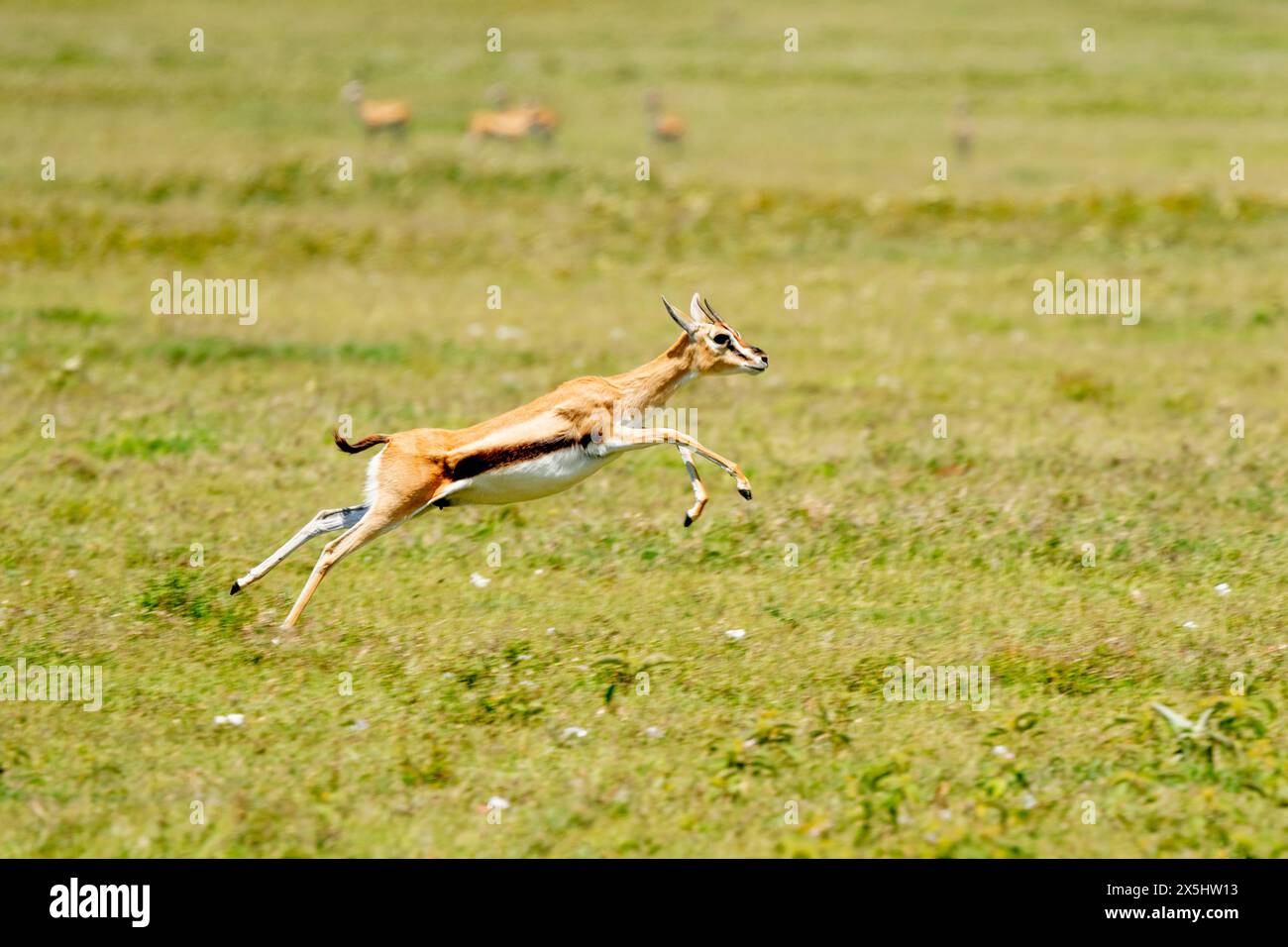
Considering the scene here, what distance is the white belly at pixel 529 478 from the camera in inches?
397

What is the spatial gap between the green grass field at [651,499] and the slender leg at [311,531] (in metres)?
0.28

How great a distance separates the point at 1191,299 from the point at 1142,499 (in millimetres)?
8974

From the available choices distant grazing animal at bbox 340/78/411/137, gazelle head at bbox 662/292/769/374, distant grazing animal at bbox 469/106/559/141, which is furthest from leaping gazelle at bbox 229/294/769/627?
distant grazing animal at bbox 340/78/411/137

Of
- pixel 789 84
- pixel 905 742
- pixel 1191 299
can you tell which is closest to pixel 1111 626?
pixel 905 742

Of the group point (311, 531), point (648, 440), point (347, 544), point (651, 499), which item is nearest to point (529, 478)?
point (648, 440)

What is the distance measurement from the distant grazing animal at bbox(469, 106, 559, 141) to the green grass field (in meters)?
0.53

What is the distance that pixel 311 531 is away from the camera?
34.0 ft

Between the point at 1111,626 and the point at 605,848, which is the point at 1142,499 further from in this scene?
the point at 605,848

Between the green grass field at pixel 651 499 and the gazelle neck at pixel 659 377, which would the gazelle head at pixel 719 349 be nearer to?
the gazelle neck at pixel 659 377

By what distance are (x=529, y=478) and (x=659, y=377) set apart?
3.85ft

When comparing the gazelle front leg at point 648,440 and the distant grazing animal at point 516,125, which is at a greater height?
the distant grazing animal at point 516,125

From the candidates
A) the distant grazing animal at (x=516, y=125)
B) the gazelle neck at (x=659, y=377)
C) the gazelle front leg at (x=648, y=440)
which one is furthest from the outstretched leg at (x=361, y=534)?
the distant grazing animal at (x=516, y=125)

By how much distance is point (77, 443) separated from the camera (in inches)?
560

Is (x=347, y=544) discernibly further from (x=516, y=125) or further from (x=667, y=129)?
(x=667, y=129)
